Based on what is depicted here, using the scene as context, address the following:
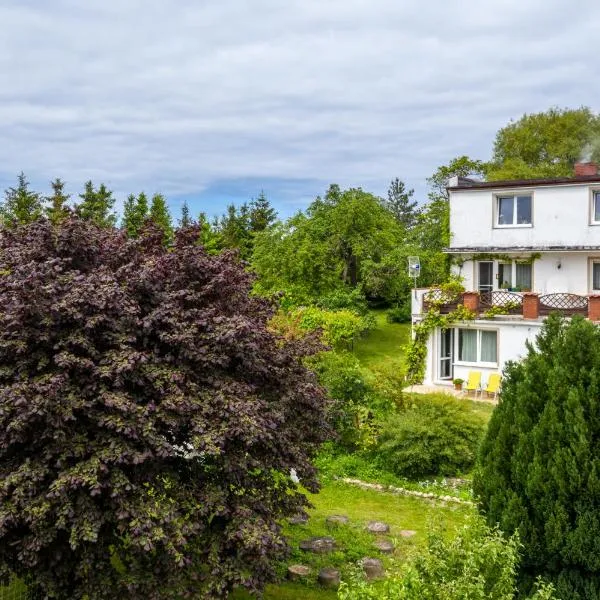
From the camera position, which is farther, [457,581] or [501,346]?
[501,346]

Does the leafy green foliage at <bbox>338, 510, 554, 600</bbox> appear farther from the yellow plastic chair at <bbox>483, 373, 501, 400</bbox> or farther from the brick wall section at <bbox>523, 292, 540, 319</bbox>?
the brick wall section at <bbox>523, 292, 540, 319</bbox>

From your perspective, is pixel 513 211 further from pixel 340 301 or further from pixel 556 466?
pixel 556 466

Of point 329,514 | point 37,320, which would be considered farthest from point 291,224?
point 37,320

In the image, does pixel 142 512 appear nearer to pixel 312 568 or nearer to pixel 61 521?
pixel 61 521

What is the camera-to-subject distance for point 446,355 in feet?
Answer: 87.0

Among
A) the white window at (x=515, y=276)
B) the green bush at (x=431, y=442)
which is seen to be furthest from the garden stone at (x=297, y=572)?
the white window at (x=515, y=276)

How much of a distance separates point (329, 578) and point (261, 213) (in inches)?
1922

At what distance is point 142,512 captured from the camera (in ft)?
24.3

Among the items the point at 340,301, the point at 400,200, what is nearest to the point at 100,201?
the point at 340,301

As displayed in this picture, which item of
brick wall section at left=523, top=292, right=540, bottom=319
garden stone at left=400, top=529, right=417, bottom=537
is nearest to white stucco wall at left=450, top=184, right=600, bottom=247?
brick wall section at left=523, top=292, right=540, bottom=319

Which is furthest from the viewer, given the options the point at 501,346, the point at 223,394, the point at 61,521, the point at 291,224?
the point at 291,224

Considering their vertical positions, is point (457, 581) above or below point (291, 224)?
below

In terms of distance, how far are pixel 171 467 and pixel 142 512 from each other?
Result: 1.10m

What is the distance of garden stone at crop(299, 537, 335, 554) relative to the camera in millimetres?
12047
